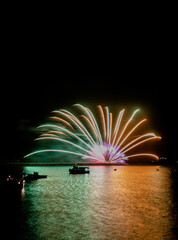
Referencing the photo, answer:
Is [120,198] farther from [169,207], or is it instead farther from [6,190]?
[6,190]

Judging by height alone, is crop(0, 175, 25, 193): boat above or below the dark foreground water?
above

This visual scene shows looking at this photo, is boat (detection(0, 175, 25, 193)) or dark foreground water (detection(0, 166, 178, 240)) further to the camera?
boat (detection(0, 175, 25, 193))

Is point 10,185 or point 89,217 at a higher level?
point 10,185

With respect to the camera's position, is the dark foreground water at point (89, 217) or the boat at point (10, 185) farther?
the boat at point (10, 185)

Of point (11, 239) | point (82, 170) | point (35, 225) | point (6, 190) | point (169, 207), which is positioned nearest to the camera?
point (11, 239)

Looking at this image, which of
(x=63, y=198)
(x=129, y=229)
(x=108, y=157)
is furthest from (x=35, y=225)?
(x=108, y=157)

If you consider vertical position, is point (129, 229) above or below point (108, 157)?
below

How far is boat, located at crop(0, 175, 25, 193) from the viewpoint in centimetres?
3662

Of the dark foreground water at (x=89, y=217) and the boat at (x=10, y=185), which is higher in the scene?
the boat at (x=10, y=185)

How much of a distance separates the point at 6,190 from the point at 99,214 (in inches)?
729

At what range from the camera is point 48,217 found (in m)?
20.8

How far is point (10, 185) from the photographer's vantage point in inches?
1474

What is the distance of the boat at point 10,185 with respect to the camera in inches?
Result: 1442

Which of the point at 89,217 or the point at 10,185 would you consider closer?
the point at 89,217
